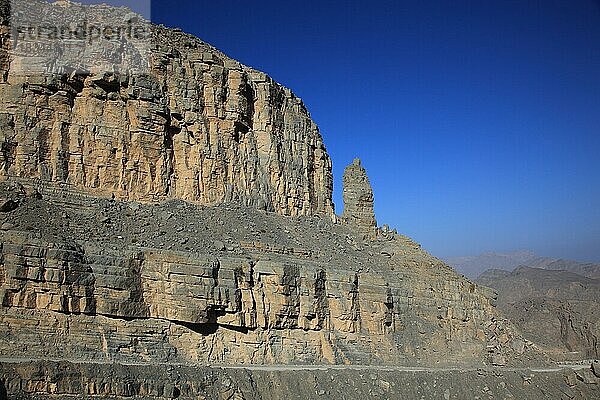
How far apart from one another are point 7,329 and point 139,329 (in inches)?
214

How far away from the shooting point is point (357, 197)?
5131cm

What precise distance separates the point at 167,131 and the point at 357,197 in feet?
57.0

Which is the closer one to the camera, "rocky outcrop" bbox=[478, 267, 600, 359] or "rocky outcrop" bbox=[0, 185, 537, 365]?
"rocky outcrop" bbox=[0, 185, 537, 365]

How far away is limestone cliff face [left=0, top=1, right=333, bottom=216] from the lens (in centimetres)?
3442

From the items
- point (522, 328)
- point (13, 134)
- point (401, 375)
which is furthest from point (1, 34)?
point (522, 328)

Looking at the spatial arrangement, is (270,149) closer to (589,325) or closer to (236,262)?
(236,262)

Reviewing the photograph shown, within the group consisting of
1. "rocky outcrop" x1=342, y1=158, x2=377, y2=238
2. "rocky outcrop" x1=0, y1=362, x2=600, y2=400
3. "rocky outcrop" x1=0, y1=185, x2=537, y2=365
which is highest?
"rocky outcrop" x1=342, y1=158, x2=377, y2=238

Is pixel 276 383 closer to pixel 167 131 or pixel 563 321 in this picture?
pixel 167 131

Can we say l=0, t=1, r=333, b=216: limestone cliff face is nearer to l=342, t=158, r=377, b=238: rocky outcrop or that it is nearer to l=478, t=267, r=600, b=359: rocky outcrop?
l=342, t=158, r=377, b=238: rocky outcrop

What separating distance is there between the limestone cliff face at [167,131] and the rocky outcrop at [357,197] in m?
2.69

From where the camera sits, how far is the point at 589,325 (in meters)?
57.6

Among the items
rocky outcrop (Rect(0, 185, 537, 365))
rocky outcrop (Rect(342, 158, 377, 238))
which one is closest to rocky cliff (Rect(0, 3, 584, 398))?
rocky outcrop (Rect(0, 185, 537, 365))

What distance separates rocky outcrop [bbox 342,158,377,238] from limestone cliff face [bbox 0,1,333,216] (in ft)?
8.83

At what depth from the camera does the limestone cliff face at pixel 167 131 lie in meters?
34.4
